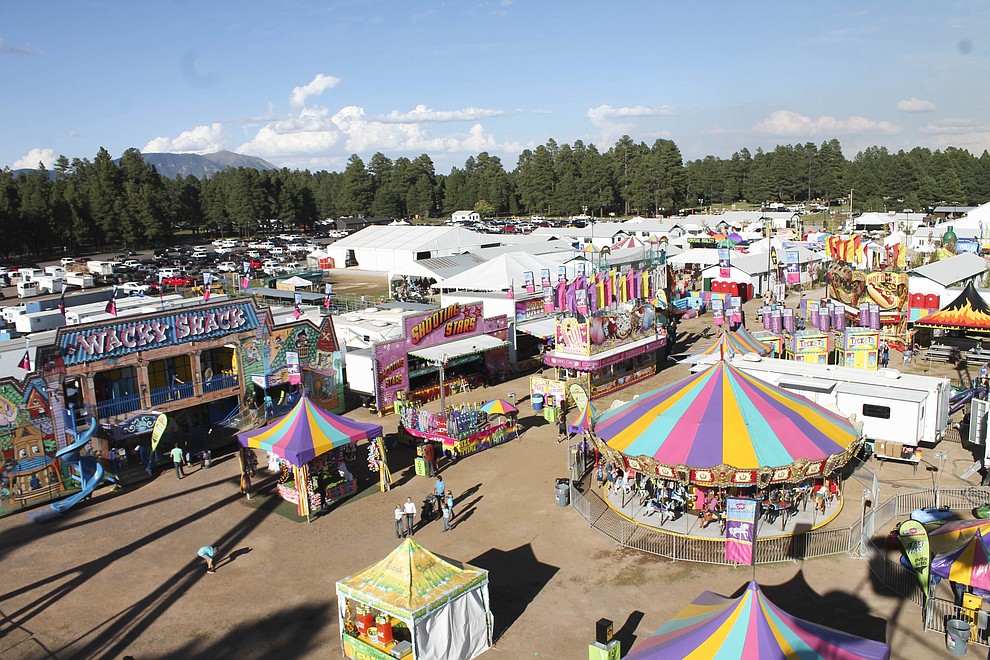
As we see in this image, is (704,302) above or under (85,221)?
under

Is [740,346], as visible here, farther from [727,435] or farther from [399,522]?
[399,522]

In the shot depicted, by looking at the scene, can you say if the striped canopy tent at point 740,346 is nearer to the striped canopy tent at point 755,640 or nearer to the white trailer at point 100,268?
the striped canopy tent at point 755,640

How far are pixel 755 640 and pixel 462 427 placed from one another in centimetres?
1390

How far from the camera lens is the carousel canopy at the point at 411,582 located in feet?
40.9

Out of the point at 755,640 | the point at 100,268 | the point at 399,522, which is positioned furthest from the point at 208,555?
the point at 100,268

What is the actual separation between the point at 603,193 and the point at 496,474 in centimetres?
10277

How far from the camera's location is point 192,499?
21.0 m

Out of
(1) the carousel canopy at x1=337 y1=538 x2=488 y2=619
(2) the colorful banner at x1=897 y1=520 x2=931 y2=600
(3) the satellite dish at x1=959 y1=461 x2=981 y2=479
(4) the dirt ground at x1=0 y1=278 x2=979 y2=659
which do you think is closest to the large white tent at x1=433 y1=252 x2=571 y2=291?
(4) the dirt ground at x1=0 y1=278 x2=979 y2=659

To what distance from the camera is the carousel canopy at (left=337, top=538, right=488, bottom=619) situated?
12.5m

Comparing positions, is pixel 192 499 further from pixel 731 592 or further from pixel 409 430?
pixel 731 592

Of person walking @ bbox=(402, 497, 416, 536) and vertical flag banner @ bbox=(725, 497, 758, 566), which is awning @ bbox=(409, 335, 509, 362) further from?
vertical flag banner @ bbox=(725, 497, 758, 566)

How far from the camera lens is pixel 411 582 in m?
12.6

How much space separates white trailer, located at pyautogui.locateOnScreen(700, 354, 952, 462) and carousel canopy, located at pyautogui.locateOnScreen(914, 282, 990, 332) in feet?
38.3

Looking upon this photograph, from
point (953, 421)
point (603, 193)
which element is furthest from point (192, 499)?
point (603, 193)
